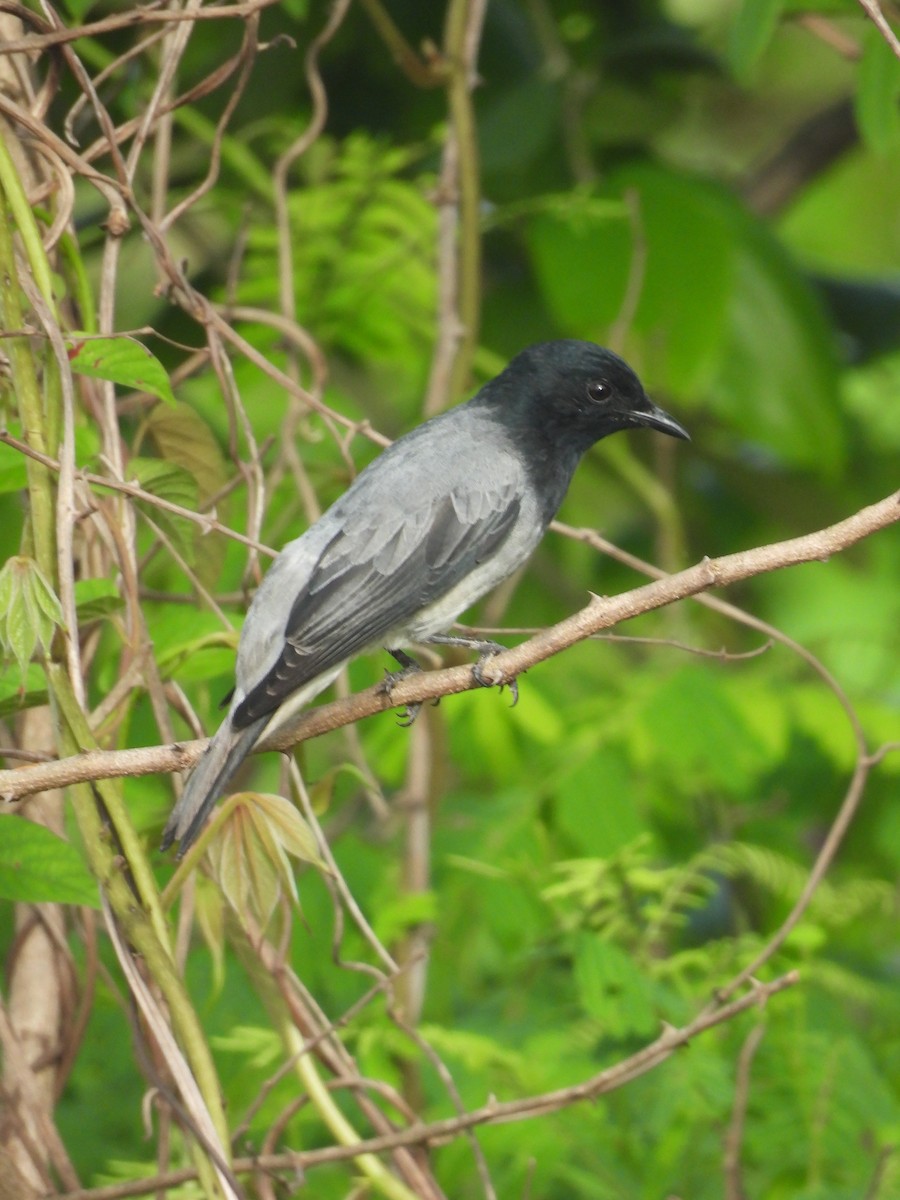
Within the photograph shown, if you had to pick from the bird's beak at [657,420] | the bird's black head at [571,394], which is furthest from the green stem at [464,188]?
the bird's beak at [657,420]

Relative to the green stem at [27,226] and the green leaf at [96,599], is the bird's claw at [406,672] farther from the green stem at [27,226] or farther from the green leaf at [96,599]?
the green stem at [27,226]

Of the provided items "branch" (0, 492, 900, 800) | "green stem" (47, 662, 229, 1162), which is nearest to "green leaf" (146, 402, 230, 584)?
"green stem" (47, 662, 229, 1162)

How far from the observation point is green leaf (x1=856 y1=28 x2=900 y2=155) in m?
3.57

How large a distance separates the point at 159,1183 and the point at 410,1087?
53.1 inches

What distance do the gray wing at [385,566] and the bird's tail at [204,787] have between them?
0.33 m

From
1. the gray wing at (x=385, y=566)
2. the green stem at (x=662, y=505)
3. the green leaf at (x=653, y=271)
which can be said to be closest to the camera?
the gray wing at (x=385, y=566)

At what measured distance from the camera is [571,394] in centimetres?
385

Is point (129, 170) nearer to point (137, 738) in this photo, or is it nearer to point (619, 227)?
point (137, 738)

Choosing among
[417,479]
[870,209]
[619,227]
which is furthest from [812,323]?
[870,209]

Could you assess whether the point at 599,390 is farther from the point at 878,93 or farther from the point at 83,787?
the point at 83,787

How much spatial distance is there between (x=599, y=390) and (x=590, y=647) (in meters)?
2.06

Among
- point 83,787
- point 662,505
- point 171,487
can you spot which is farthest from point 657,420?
point 83,787

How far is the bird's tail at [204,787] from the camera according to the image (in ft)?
8.08

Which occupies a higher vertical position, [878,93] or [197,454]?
[878,93]
